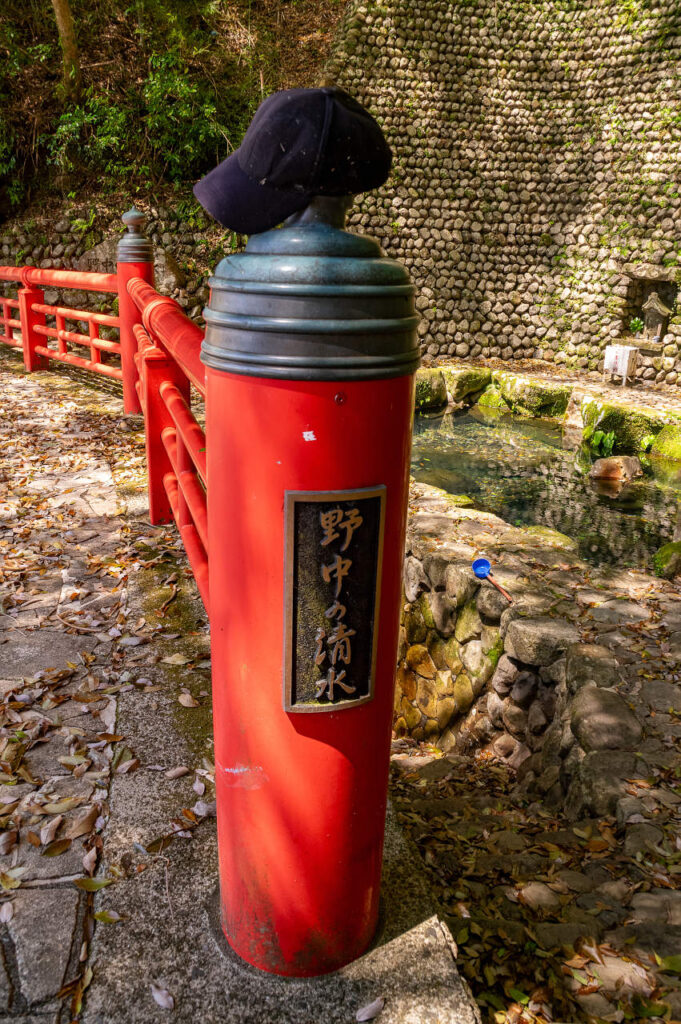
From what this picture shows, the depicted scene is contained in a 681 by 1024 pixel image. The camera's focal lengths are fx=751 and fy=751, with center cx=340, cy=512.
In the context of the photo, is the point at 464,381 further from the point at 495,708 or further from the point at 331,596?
the point at 331,596

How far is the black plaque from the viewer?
1.12 meters

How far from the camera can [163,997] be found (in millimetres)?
1314

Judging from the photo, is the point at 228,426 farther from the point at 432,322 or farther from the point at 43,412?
the point at 432,322

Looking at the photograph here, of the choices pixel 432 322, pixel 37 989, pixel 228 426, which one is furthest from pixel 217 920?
pixel 432 322

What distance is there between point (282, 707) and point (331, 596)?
21 cm

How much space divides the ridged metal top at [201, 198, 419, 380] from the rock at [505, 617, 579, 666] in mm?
3024

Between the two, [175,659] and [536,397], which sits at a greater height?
[175,659]

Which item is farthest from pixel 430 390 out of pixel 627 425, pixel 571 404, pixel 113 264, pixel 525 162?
pixel 525 162

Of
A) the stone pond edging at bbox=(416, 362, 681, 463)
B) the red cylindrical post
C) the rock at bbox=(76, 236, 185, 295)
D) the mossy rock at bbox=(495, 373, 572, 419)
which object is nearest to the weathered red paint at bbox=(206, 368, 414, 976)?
the red cylindrical post

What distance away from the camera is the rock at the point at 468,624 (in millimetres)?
4625

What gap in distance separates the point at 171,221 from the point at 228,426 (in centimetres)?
1207

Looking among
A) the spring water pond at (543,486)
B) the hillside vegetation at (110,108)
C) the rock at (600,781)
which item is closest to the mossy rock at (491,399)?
the spring water pond at (543,486)

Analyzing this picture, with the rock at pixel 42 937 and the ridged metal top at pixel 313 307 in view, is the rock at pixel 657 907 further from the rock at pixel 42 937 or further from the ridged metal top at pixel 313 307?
the ridged metal top at pixel 313 307

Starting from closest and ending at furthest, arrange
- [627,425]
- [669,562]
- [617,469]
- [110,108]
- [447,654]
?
1. [447,654]
2. [669,562]
3. [617,469]
4. [627,425]
5. [110,108]
